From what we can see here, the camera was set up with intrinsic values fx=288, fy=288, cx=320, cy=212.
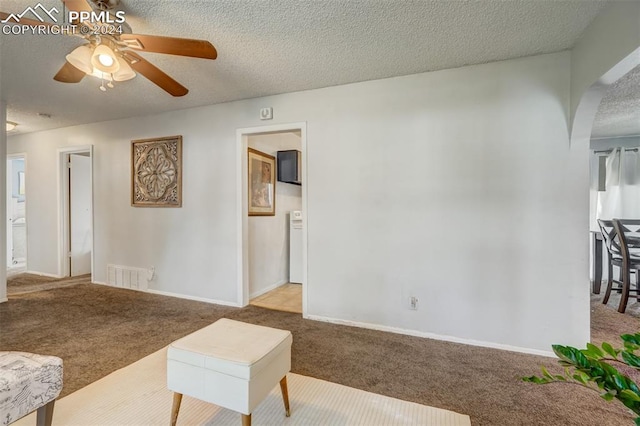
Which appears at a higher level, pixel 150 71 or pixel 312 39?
pixel 312 39

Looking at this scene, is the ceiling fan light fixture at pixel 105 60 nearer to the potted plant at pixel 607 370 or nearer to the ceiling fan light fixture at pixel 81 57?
the ceiling fan light fixture at pixel 81 57

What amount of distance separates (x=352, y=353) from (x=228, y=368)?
1.32 m

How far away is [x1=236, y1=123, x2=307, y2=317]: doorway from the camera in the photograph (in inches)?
125

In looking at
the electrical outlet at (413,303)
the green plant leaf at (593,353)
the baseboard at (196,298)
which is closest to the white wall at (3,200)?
the baseboard at (196,298)

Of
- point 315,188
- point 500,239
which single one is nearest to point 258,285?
point 315,188

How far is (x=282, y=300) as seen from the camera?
3.77 meters

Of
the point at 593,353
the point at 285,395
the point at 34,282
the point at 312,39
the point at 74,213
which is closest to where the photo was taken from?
the point at 593,353

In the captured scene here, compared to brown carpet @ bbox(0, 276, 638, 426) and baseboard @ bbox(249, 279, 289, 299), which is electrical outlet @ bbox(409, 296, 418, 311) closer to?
brown carpet @ bbox(0, 276, 638, 426)

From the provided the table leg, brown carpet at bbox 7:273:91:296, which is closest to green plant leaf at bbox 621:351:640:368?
the table leg

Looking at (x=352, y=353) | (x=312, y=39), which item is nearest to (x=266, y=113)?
(x=312, y=39)

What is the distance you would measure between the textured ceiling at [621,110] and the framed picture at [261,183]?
3854 mm

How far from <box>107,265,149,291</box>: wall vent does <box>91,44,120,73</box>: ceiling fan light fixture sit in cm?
294

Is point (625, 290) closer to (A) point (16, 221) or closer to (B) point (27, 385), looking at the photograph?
(B) point (27, 385)

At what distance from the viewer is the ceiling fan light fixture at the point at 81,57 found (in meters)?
1.73
